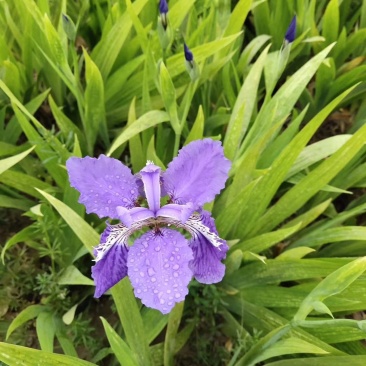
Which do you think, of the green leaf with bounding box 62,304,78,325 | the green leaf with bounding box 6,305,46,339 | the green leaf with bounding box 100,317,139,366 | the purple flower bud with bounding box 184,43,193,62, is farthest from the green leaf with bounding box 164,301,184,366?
the purple flower bud with bounding box 184,43,193,62

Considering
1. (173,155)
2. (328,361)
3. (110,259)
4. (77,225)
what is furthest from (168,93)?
(328,361)

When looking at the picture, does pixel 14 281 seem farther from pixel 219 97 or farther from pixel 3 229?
pixel 219 97

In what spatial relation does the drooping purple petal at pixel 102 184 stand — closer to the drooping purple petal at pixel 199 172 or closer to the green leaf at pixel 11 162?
the drooping purple petal at pixel 199 172

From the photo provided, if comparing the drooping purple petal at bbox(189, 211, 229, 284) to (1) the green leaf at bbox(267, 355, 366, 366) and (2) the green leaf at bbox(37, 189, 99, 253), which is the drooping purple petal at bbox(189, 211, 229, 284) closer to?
(2) the green leaf at bbox(37, 189, 99, 253)

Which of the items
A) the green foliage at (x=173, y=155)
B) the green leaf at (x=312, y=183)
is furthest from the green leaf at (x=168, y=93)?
the green leaf at (x=312, y=183)

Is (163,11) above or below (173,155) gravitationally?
above

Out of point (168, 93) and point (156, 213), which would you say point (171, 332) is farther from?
point (168, 93)
